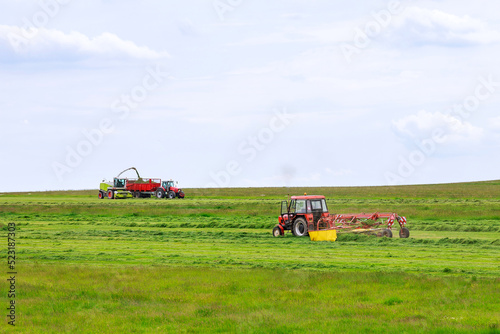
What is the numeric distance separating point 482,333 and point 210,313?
5.60 metres

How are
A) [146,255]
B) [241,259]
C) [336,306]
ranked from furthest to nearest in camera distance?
[146,255] → [241,259] → [336,306]

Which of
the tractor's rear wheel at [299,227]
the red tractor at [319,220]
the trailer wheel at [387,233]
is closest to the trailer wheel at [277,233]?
the red tractor at [319,220]

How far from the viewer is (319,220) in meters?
29.2

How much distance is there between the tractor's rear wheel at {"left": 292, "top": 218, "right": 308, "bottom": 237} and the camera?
30094 mm

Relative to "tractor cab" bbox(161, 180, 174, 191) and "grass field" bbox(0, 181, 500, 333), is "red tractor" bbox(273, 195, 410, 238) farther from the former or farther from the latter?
"tractor cab" bbox(161, 180, 174, 191)

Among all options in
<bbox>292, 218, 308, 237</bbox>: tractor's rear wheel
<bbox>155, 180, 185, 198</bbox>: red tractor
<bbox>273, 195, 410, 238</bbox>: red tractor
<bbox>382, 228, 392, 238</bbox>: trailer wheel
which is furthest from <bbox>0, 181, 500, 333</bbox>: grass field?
<bbox>155, 180, 185, 198</bbox>: red tractor

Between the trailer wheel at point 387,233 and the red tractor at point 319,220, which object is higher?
the red tractor at point 319,220

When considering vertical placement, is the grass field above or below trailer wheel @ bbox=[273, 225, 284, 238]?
below

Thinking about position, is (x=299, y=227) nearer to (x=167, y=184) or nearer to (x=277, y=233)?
(x=277, y=233)

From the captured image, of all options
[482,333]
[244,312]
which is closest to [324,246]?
[244,312]

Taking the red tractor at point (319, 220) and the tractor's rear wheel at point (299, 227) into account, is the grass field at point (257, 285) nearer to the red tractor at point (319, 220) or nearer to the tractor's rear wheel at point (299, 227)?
the red tractor at point (319, 220)

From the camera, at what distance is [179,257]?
22.5 meters

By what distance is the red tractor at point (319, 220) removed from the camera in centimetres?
2933

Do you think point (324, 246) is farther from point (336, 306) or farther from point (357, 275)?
point (336, 306)
